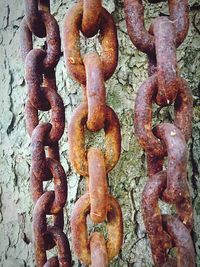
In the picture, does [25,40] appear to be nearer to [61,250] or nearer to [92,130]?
[92,130]

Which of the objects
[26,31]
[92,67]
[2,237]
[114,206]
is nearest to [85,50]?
[26,31]

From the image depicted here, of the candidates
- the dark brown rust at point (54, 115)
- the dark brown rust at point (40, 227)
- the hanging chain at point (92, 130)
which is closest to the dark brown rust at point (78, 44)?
the hanging chain at point (92, 130)

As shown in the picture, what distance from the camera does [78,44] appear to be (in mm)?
528

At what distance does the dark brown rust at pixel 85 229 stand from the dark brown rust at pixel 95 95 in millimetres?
105

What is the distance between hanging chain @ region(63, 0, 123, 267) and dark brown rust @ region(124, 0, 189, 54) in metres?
0.04

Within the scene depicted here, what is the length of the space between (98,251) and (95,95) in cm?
22

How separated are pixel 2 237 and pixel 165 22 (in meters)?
0.69

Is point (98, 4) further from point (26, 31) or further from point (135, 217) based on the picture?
point (135, 217)

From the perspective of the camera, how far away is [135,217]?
2.50 feet

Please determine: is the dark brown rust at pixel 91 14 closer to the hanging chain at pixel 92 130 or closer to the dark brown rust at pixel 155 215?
the hanging chain at pixel 92 130

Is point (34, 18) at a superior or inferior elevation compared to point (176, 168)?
superior

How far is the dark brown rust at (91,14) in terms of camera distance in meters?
0.52

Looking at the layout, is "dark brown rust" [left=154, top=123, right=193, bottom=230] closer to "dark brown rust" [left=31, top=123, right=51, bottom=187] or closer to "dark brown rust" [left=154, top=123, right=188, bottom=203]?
"dark brown rust" [left=154, top=123, right=188, bottom=203]

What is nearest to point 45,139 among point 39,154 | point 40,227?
point 39,154
